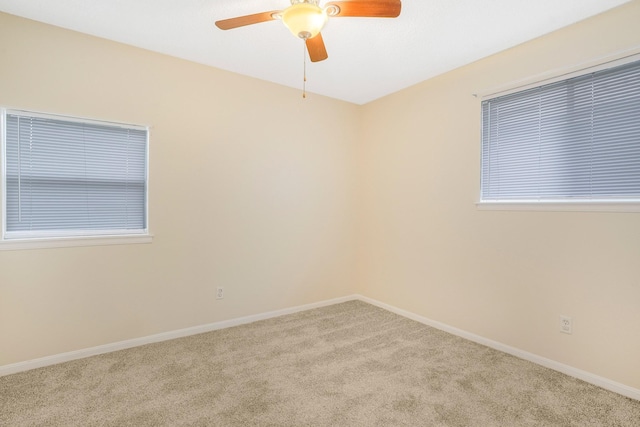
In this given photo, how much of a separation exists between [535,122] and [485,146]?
0.41m

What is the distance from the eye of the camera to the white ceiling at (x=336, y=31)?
2.09 m

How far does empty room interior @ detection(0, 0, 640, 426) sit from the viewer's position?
81.7 inches

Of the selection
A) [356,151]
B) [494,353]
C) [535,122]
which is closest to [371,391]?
[494,353]

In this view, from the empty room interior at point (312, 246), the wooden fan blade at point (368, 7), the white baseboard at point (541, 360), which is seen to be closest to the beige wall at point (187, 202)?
the empty room interior at point (312, 246)

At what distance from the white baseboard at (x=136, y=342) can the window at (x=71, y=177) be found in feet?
3.00

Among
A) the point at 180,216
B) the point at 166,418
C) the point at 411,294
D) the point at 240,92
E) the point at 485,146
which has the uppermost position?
the point at 240,92

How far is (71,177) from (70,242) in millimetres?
514

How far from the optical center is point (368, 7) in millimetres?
1649

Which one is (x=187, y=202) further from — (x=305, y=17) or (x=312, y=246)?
(x=305, y=17)

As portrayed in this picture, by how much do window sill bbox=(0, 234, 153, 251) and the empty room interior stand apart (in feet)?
0.05

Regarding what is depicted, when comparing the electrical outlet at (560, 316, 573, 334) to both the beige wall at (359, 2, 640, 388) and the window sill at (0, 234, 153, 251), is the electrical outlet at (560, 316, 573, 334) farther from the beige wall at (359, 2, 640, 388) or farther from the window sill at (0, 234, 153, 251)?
Answer: the window sill at (0, 234, 153, 251)

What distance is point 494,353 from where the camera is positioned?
2627mm

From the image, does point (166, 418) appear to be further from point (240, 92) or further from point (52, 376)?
point (240, 92)

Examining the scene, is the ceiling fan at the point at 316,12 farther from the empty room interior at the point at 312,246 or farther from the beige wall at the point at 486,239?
the beige wall at the point at 486,239
